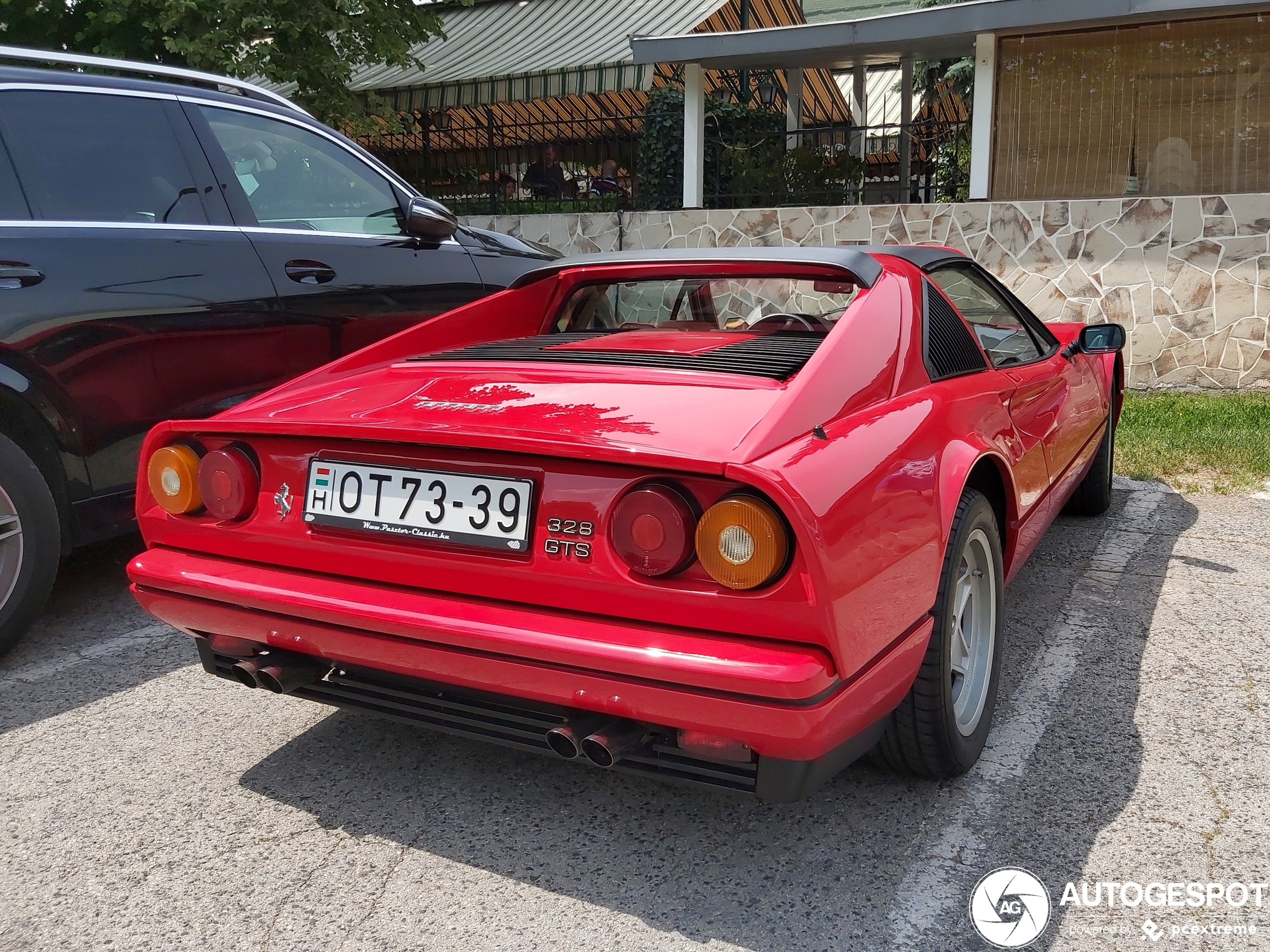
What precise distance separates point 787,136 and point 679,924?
10.5 m

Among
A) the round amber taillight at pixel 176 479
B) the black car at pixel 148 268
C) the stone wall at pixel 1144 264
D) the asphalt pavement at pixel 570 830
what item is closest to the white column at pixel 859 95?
the stone wall at pixel 1144 264

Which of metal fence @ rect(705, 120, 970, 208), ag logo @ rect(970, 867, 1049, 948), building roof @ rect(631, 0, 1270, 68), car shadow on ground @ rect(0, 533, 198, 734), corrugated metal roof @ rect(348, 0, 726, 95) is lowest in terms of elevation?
ag logo @ rect(970, 867, 1049, 948)

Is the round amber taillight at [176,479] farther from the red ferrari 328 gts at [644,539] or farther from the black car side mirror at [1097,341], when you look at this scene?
the black car side mirror at [1097,341]

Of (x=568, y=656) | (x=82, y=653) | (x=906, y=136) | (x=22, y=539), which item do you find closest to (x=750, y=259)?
(x=568, y=656)

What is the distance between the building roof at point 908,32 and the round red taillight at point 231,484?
Result: 28.9ft

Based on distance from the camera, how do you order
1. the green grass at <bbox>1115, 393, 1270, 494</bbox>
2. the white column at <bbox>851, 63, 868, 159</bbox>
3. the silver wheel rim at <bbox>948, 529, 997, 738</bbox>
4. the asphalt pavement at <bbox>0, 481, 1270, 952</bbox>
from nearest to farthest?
the asphalt pavement at <bbox>0, 481, 1270, 952</bbox>, the silver wheel rim at <bbox>948, 529, 997, 738</bbox>, the green grass at <bbox>1115, 393, 1270, 494</bbox>, the white column at <bbox>851, 63, 868, 159</bbox>

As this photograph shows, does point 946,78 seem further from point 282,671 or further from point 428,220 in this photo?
point 282,671

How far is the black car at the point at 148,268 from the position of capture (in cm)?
330

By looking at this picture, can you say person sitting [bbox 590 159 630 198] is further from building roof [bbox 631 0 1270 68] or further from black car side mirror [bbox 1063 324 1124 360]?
black car side mirror [bbox 1063 324 1124 360]

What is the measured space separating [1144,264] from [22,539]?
8618 mm

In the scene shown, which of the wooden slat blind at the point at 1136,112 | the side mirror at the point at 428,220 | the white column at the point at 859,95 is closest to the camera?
the side mirror at the point at 428,220

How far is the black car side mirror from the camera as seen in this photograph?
3971 millimetres

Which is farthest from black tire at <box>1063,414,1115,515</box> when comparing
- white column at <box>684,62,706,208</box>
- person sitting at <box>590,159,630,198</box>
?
person sitting at <box>590,159,630,198</box>

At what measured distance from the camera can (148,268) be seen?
3.62 meters
